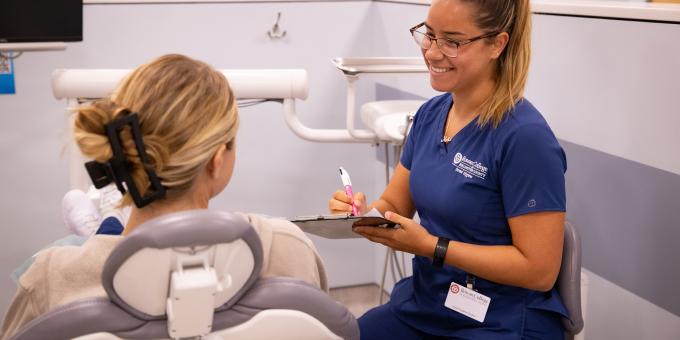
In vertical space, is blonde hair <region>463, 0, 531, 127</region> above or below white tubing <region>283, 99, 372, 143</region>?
above

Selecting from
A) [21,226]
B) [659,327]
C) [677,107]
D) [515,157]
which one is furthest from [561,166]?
[21,226]

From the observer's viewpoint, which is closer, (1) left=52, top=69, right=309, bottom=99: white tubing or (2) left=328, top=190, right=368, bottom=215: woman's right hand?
(2) left=328, top=190, right=368, bottom=215: woman's right hand

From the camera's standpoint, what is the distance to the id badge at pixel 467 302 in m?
1.65

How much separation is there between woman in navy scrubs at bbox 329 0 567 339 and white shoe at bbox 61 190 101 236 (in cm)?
70

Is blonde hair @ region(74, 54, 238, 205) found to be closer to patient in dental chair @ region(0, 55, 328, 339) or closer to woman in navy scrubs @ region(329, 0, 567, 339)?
patient in dental chair @ region(0, 55, 328, 339)

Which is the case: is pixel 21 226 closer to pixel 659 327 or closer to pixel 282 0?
pixel 282 0

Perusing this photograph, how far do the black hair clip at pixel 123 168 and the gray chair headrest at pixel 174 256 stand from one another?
0.49ft

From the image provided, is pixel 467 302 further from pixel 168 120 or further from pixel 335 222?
pixel 168 120

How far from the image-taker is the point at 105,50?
3025 millimetres

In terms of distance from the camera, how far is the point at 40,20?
2377 mm

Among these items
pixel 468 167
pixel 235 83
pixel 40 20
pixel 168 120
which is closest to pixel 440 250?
pixel 468 167

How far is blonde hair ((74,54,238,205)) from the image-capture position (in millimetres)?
1140

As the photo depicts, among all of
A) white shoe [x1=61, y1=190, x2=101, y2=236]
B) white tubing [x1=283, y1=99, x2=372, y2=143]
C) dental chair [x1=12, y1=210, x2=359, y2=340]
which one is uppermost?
dental chair [x1=12, y1=210, x2=359, y2=340]

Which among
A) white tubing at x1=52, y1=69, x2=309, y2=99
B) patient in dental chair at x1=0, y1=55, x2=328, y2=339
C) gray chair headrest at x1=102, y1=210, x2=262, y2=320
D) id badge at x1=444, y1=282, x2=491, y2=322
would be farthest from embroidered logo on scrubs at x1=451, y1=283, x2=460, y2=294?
white tubing at x1=52, y1=69, x2=309, y2=99
